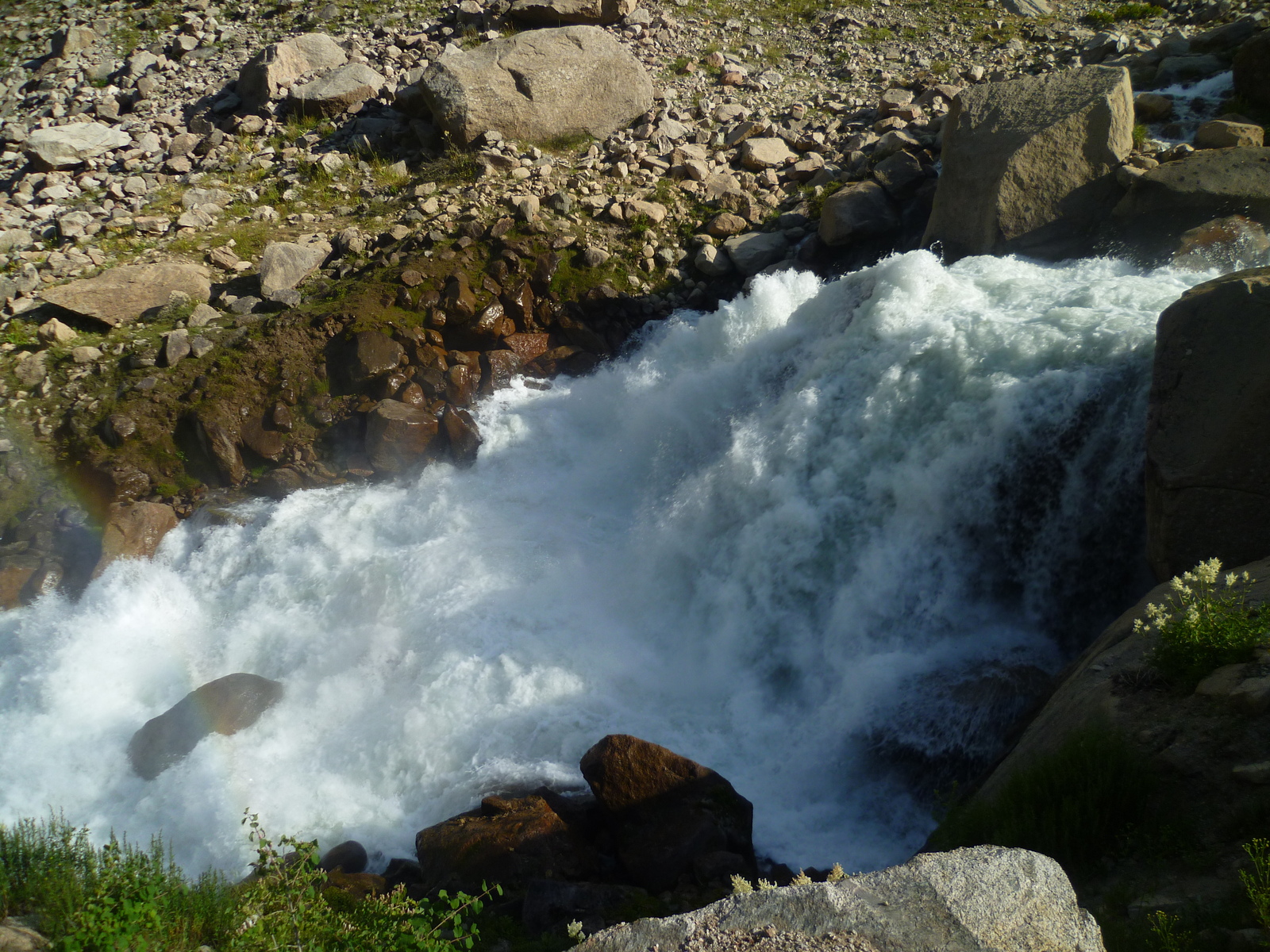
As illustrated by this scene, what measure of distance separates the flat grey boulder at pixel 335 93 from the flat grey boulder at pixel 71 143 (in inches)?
136

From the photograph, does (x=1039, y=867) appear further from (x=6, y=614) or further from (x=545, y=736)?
(x=6, y=614)

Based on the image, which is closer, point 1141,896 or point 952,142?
point 1141,896

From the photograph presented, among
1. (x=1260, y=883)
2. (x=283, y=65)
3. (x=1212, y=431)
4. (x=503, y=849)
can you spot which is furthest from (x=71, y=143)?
(x=1260, y=883)

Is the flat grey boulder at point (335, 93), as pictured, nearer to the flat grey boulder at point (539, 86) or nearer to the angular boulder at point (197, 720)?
the flat grey boulder at point (539, 86)

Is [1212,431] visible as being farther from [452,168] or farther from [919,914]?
[452,168]

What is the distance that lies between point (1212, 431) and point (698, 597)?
5.01 m

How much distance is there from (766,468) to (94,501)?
29.5ft

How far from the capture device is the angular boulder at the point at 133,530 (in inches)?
412

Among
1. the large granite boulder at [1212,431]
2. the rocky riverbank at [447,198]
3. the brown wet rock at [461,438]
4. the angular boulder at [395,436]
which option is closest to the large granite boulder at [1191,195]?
the rocky riverbank at [447,198]

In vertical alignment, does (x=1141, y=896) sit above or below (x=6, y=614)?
above

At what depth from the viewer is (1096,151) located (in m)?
10.7

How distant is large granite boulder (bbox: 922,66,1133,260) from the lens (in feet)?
34.9

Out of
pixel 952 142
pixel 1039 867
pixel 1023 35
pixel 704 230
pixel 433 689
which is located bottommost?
pixel 433 689

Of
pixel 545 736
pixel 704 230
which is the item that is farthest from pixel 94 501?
pixel 704 230
